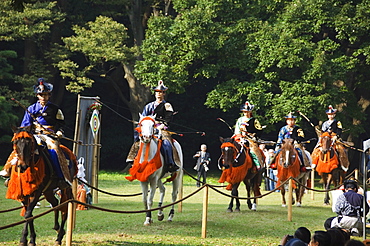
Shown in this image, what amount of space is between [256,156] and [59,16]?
16.8 m

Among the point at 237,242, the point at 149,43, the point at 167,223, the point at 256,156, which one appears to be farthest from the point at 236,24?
the point at 237,242

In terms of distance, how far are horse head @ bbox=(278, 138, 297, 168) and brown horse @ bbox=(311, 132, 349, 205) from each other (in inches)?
88.9

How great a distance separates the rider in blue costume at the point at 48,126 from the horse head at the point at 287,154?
793cm

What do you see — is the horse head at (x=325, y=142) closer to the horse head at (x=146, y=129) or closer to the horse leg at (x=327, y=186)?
the horse leg at (x=327, y=186)

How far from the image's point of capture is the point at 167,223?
13.8m

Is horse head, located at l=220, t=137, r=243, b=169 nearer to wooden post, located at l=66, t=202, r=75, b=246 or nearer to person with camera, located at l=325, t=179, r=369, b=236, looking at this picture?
person with camera, located at l=325, t=179, r=369, b=236

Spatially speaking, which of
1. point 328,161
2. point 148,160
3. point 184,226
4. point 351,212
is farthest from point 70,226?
point 328,161

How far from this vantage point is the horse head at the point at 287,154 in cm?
1739

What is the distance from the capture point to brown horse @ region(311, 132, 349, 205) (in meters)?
19.5

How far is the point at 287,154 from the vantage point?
1739 cm

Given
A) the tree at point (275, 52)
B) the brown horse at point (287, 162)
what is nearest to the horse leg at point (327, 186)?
the brown horse at point (287, 162)

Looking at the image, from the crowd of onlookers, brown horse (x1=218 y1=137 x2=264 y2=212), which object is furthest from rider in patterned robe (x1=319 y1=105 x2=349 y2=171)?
the crowd of onlookers

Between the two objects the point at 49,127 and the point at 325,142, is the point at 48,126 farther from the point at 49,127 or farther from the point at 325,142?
the point at 325,142

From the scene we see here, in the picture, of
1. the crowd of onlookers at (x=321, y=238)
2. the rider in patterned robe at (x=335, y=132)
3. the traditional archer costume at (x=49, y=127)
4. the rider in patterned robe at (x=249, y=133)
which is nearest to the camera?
Result: the crowd of onlookers at (x=321, y=238)
